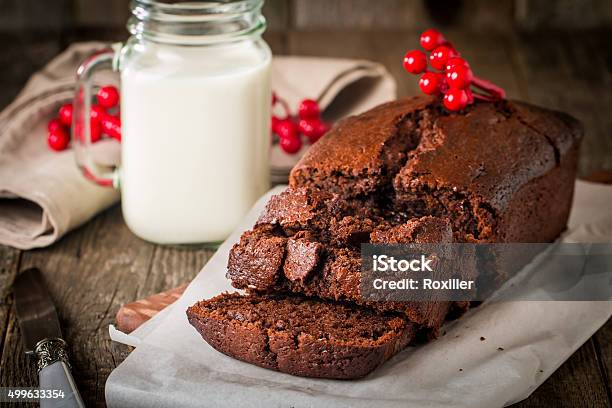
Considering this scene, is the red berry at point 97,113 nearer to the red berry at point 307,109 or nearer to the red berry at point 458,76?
the red berry at point 307,109

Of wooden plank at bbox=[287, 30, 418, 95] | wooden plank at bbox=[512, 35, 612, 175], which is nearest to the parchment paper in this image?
wooden plank at bbox=[512, 35, 612, 175]

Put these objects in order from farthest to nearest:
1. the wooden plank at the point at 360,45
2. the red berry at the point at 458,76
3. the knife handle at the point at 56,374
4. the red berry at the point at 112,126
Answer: the wooden plank at the point at 360,45
the red berry at the point at 112,126
the red berry at the point at 458,76
the knife handle at the point at 56,374

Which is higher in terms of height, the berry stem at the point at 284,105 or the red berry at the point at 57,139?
the berry stem at the point at 284,105

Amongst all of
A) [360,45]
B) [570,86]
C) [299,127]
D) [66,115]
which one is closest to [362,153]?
[299,127]

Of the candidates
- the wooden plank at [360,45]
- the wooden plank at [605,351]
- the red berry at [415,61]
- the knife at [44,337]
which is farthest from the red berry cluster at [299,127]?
the wooden plank at [605,351]

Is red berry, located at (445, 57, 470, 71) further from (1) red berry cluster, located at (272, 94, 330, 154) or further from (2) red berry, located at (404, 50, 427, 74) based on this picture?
(1) red berry cluster, located at (272, 94, 330, 154)

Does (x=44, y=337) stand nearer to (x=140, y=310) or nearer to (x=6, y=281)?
(x=140, y=310)

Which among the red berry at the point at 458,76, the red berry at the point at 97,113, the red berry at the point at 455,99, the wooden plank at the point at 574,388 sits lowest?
the wooden plank at the point at 574,388

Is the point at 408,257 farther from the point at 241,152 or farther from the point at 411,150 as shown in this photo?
the point at 241,152
